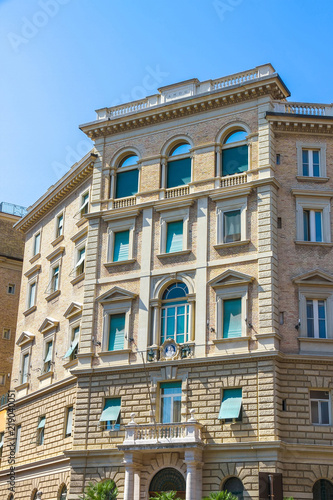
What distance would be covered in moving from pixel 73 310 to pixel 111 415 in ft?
24.7

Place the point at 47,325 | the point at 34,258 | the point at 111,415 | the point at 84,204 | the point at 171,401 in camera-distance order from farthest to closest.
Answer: the point at 34,258
the point at 47,325
the point at 84,204
the point at 111,415
the point at 171,401

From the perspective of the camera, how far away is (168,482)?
111ft

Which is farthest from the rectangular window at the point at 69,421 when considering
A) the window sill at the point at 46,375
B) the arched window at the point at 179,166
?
the arched window at the point at 179,166

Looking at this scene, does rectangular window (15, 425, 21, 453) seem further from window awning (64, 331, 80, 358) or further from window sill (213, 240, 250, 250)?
window sill (213, 240, 250, 250)

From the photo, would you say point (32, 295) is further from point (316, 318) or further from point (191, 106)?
point (316, 318)

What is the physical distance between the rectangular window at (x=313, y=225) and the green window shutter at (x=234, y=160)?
12.7 ft

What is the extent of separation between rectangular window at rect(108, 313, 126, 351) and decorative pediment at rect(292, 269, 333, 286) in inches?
350

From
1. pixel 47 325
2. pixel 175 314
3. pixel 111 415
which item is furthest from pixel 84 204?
pixel 111 415

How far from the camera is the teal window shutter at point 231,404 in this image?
3284 cm

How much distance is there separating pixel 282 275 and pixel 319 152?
269 inches

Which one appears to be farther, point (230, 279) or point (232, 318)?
point (230, 279)

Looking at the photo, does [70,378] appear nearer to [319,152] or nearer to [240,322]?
[240,322]

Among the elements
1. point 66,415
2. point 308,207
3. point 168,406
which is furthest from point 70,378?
point 308,207

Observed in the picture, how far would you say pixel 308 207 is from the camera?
3638 cm
